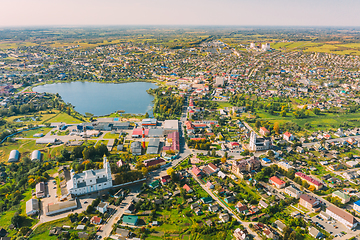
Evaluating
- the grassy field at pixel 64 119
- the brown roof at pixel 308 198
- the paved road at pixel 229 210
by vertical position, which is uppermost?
the grassy field at pixel 64 119

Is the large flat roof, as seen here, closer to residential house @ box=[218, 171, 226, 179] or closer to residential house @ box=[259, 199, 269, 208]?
residential house @ box=[218, 171, 226, 179]

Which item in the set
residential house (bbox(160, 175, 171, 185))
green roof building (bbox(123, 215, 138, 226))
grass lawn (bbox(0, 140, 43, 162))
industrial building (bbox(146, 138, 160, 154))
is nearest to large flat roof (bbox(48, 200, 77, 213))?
green roof building (bbox(123, 215, 138, 226))

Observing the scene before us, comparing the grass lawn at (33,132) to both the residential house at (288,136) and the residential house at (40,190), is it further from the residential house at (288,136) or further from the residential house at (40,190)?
the residential house at (288,136)

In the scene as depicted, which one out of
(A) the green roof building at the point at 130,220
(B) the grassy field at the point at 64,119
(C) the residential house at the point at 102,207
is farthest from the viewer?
(B) the grassy field at the point at 64,119

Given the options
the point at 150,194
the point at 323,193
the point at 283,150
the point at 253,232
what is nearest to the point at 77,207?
the point at 150,194

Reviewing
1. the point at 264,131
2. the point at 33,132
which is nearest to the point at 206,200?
the point at 264,131

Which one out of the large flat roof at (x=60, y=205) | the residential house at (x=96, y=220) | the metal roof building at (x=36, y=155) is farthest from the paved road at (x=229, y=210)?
the metal roof building at (x=36, y=155)
